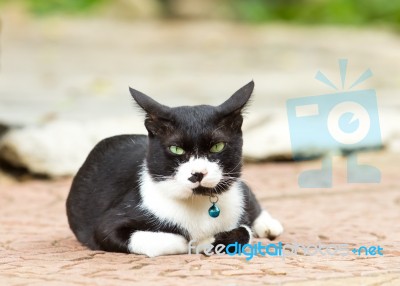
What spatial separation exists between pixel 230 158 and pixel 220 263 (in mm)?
494

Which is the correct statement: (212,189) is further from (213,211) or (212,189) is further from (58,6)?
(58,6)

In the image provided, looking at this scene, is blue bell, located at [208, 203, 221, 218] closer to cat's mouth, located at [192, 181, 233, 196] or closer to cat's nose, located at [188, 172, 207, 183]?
cat's mouth, located at [192, 181, 233, 196]

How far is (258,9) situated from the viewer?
18.5 metres

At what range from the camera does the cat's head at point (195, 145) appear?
4.09 metres

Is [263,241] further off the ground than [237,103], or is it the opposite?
[237,103]

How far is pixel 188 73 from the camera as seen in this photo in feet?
39.9

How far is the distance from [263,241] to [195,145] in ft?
3.01

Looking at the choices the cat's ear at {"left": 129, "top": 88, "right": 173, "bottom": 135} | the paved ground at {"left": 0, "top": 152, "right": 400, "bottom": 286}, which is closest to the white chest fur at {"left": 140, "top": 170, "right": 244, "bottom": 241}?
the paved ground at {"left": 0, "top": 152, "right": 400, "bottom": 286}

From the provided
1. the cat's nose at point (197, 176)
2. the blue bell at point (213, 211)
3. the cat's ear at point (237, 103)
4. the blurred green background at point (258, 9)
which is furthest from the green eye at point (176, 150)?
the blurred green background at point (258, 9)

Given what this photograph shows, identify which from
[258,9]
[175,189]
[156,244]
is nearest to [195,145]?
[175,189]

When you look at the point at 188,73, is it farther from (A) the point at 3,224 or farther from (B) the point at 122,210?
(B) the point at 122,210

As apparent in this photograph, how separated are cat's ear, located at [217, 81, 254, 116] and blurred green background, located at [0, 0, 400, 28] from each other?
13.5 meters

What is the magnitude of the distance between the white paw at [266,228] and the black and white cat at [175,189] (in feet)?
0.46

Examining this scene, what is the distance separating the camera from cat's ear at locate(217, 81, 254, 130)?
13.7 ft
